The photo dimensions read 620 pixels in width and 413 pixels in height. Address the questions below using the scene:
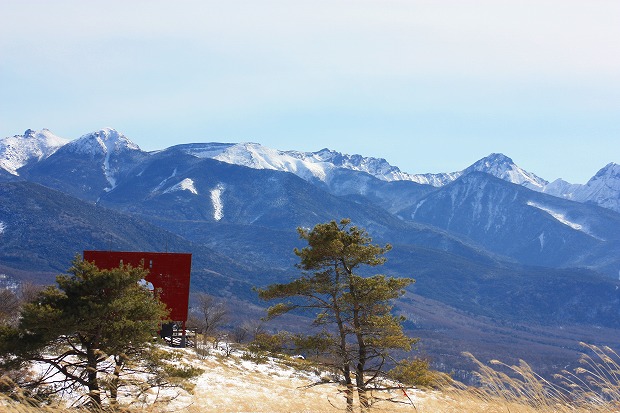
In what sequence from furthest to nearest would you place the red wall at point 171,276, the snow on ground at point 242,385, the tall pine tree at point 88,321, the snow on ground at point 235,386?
the red wall at point 171,276 → the snow on ground at point 242,385 → the snow on ground at point 235,386 → the tall pine tree at point 88,321

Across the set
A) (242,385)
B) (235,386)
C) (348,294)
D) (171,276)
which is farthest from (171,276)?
(348,294)

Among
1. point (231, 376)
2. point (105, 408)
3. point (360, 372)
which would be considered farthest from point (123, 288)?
point (231, 376)

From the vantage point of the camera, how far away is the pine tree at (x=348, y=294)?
2391 centimetres

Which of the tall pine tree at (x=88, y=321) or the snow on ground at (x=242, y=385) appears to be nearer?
the tall pine tree at (x=88, y=321)

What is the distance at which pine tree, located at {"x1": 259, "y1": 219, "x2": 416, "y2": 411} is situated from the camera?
78.4 ft

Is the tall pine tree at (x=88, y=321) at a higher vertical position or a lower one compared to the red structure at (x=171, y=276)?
higher

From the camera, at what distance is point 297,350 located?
24281mm

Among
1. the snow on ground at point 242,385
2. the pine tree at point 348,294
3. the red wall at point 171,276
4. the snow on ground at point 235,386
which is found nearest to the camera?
the snow on ground at point 235,386

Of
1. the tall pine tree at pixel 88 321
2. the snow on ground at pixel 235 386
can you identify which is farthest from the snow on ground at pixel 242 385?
the tall pine tree at pixel 88 321

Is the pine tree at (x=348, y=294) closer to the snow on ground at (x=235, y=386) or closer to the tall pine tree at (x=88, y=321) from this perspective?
the snow on ground at (x=235, y=386)

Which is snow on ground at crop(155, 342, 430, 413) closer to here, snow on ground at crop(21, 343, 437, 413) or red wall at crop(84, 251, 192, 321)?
snow on ground at crop(21, 343, 437, 413)

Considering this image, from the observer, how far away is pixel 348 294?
79.5 ft

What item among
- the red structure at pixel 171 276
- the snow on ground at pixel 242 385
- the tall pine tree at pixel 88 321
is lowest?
the snow on ground at pixel 242 385

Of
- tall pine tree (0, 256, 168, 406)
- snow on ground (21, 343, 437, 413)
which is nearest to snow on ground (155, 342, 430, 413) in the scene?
snow on ground (21, 343, 437, 413)
